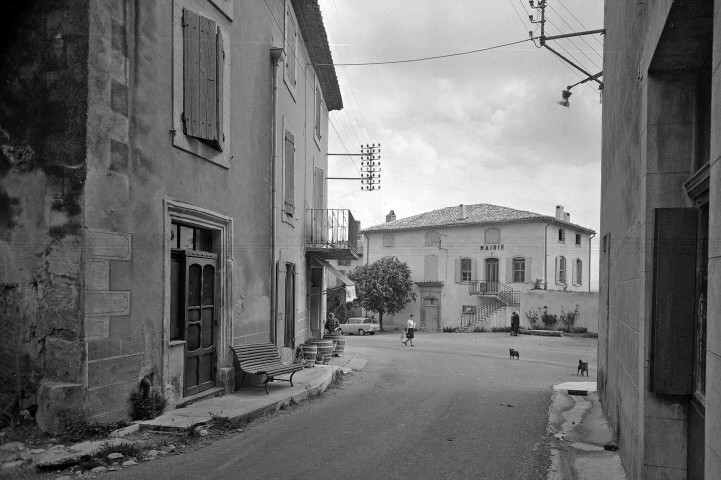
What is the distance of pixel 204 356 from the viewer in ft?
31.7

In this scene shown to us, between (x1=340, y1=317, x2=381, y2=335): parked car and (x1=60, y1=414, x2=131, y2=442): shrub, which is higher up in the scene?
(x1=60, y1=414, x2=131, y2=442): shrub

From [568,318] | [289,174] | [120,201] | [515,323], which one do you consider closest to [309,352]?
[289,174]

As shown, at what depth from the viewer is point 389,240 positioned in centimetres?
4788

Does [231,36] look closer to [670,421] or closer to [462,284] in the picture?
[670,421]

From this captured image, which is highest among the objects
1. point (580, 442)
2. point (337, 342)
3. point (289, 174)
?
point (289, 174)

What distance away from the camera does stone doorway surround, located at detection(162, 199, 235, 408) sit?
Result: 8250 millimetres

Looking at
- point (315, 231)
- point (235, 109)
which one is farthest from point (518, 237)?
point (235, 109)

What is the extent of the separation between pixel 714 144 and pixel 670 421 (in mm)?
2561

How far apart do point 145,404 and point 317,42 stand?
1247 centimetres

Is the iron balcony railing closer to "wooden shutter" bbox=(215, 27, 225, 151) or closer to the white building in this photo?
"wooden shutter" bbox=(215, 27, 225, 151)

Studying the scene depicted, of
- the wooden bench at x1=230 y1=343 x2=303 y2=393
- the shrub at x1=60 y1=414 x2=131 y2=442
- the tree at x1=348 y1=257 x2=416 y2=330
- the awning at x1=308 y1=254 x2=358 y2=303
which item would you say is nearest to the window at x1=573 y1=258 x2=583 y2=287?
the tree at x1=348 y1=257 x2=416 y2=330

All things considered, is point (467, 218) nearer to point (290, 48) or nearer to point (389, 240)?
point (389, 240)

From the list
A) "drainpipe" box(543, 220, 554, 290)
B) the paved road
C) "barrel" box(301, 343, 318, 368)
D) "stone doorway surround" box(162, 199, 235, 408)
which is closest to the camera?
the paved road

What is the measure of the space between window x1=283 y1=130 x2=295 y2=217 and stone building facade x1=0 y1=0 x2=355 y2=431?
8.90 feet
